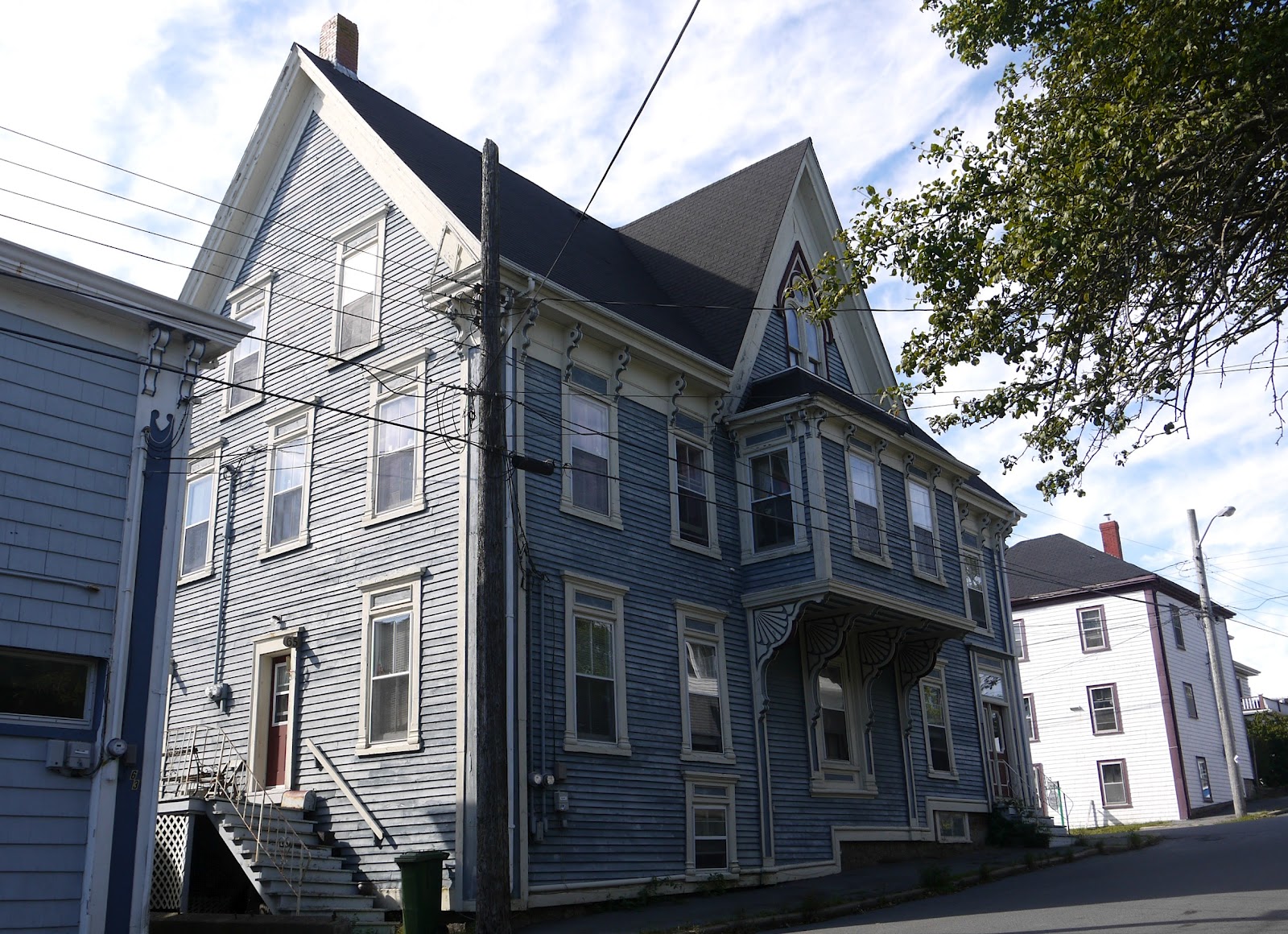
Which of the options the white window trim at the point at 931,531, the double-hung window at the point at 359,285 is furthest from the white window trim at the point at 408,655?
the white window trim at the point at 931,531

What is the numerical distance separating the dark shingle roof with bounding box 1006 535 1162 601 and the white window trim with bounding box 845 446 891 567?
22.5m

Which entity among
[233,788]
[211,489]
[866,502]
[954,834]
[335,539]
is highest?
[211,489]

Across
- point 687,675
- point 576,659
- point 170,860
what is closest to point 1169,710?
point 687,675

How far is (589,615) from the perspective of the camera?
1694cm

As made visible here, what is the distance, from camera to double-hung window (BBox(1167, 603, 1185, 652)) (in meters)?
43.1

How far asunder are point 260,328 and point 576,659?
29.2 ft

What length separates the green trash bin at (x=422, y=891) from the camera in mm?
13164

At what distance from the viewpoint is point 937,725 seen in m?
24.7

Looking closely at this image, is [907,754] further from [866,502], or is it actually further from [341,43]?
[341,43]

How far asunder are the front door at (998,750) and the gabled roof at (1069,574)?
1466cm

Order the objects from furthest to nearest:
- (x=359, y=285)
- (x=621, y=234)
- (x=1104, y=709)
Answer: (x=1104, y=709), (x=621, y=234), (x=359, y=285)

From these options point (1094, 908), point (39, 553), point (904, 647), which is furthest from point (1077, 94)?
point (904, 647)

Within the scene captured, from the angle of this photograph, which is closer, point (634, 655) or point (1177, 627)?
point (634, 655)

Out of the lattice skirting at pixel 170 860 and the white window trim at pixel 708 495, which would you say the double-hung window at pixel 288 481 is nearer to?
the lattice skirting at pixel 170 860
